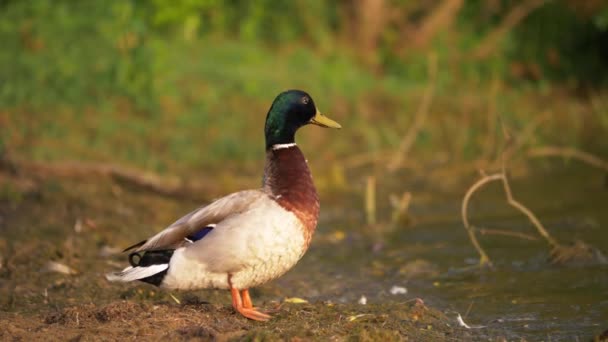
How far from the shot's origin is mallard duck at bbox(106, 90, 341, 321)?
4.64 metres

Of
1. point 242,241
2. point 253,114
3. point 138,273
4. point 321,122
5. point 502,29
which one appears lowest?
point 138,273

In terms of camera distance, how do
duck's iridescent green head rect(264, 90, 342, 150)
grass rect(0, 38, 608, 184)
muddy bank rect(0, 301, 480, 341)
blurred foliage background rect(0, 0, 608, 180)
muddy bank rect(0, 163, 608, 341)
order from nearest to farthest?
1. muddy bank rect(0, 301, 480, 341)
2. muddy bank rect(0, 163, 608, 341)
3. duck's iridescent green head rect(264, 90, 342, 150)
4. grass rect(0, 38, 608, 184)
5. blurred foliage background rect(0, 0, 608, 180)

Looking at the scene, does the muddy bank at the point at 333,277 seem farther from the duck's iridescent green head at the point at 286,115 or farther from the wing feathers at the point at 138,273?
the duck's iridescent green head at the point at 286,115

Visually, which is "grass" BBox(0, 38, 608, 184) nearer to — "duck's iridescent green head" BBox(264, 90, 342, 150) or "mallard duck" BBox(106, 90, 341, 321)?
"duck's iridescent green head" BBox(264, 90, 342, 150)

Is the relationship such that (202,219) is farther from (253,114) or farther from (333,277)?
(253,114)

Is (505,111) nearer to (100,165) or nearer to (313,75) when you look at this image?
(313,75)

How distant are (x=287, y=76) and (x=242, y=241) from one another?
8.46 m

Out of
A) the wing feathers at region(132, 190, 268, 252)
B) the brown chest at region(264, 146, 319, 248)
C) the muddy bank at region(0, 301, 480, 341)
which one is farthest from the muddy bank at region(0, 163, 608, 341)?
the brown chest at region(264, 146, 319, 248)

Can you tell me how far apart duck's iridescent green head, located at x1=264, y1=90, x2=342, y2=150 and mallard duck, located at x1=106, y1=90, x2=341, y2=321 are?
0.58ft

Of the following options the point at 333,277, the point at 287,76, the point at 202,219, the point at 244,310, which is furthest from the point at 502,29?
the point at 244,310

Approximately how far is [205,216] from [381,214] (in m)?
4.43

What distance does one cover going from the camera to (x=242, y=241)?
4.64 metres

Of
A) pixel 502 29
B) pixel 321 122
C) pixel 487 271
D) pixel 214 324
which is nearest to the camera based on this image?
pixel 214 324

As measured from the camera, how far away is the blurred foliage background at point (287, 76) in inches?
425
